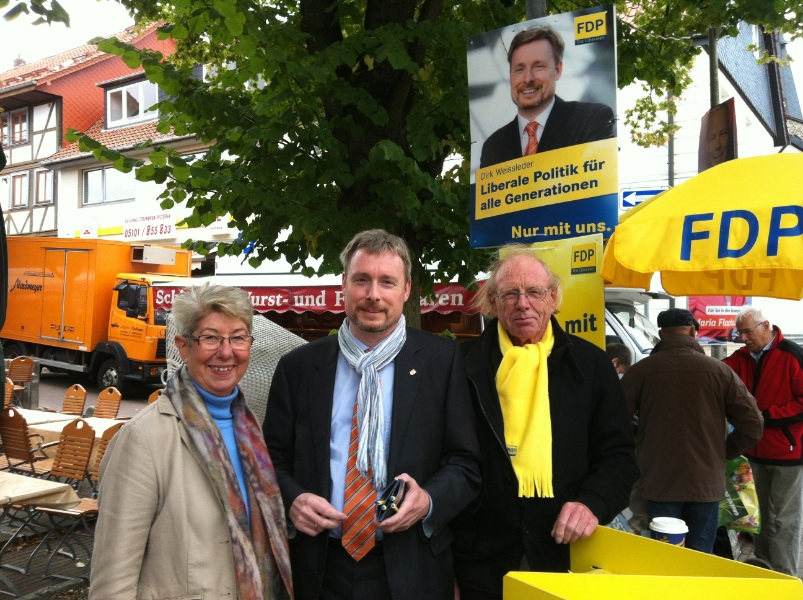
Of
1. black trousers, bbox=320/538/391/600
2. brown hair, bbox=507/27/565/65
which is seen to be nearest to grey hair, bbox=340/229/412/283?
black trousers, bbox=320/538/391/600

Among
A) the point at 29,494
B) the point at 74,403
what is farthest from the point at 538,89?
the point at 74,403

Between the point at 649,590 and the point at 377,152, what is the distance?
3.48 meters

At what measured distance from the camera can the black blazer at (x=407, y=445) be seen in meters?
2.21

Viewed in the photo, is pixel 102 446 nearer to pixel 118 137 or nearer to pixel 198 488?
→ pixel 198 488

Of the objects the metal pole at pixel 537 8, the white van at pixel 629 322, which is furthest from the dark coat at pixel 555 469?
the white van at pixel 629 322

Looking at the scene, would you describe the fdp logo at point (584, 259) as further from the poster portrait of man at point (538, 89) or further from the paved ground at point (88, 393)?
the paved ground at point (88, 393)

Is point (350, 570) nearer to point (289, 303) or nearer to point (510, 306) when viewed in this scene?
point (510, 306)

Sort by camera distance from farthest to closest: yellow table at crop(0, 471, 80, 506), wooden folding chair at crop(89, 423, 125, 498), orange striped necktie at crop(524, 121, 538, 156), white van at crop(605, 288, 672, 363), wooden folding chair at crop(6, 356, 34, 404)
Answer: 1. wooden folding chair at crop(6, 356, 34, 404)
2. white van at crop(605, 288, 672, 363)
3. wooden folding chair at crop(89, 423, 125, 498)
4. yellow table at crop(0, 471, 80, 506)
5. orange striped necktie at crop(524, 121, 538, 156)

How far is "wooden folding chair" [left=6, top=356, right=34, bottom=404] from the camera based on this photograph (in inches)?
456

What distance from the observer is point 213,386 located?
227 cm

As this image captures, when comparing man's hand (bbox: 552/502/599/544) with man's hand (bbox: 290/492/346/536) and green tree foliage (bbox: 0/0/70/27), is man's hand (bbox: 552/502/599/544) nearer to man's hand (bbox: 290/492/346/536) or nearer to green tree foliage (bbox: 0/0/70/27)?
man's hand (bbox: 290/492/346/536)

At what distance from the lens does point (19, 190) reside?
30.9m

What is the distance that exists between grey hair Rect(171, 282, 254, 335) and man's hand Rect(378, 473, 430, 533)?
73 centimetres

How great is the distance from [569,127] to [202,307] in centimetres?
215
